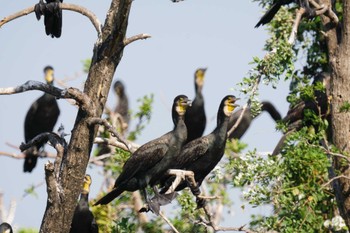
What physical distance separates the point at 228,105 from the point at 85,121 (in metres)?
1.51

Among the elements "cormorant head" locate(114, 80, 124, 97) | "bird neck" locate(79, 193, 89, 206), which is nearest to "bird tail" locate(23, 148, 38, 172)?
"cormorant head" locate(114, 80, 124, 97)

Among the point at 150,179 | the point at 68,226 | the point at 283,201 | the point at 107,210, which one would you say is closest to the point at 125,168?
the point at 150,179

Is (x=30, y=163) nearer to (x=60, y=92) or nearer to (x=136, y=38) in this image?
(x=60, y=92)

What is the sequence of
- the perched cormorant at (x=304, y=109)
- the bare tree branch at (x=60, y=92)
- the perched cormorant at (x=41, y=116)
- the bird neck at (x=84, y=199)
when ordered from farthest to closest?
the perched cormorant at (x=41, y=116) < the perched cormorant at (x=304, y=109) < the bird neck at (x=84, y=199) < the bare tree branch at (x=60, y=92)

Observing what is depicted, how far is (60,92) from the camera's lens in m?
7.50

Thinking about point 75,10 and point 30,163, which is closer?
point 75,10

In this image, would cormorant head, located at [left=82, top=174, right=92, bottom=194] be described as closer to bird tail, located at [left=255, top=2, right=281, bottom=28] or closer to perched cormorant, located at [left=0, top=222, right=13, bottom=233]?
perched cormorant, located at [left=0, top=222, right=13, bottom=233]

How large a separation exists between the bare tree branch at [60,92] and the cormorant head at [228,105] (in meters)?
1.45

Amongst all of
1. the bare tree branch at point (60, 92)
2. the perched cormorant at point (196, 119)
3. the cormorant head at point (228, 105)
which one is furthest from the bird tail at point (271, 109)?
the bare tree branch at point (60, 92)

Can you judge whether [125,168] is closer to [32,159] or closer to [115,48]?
[115,48]

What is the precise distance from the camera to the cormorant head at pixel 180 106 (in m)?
8.27

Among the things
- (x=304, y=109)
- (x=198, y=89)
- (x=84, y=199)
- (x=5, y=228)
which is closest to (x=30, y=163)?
(x=198, y=89)

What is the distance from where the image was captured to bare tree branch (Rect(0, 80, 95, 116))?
746 centimetres

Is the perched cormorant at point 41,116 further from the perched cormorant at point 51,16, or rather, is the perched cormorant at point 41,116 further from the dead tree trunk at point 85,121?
the dead tree trunk at point 85,121
